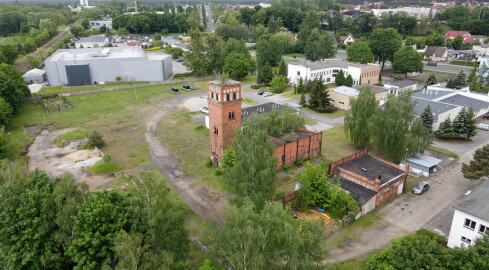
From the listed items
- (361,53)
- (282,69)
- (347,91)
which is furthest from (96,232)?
(361,53)

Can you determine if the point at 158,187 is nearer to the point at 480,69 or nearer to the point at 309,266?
the point at 309,266

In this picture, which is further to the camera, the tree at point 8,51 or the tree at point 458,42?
the tree at point 458,42

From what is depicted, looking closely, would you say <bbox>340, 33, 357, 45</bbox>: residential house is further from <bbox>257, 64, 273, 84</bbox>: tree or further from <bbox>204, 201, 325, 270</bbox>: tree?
<bbox>204, 201, 325, 270</bbox>: tree

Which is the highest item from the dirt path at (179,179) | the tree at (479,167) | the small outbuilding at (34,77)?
the small outbuilding at (34,77)

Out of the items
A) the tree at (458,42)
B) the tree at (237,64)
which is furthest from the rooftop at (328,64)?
the tree at (458,42)

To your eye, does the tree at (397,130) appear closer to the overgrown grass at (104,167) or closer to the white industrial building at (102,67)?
the overgrown grass at (104,167)

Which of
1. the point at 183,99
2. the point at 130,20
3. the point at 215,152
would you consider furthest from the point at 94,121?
the point at 130,20
